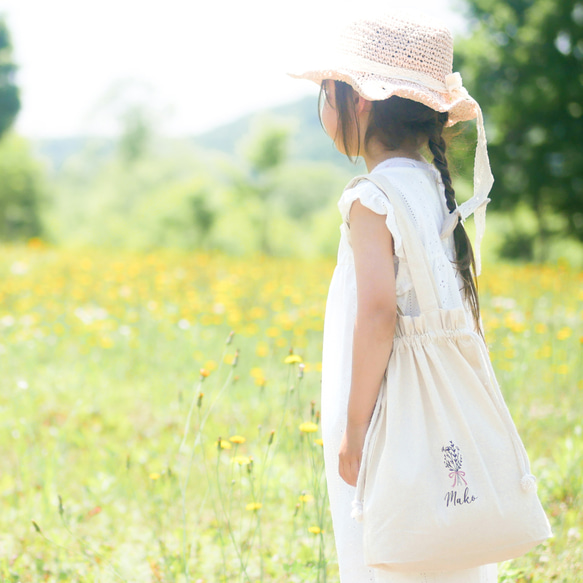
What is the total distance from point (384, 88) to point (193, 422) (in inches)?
87.0

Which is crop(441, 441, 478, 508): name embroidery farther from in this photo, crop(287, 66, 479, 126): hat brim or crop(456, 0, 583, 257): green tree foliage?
crop(456, 0, 583, 257): green tree foliage

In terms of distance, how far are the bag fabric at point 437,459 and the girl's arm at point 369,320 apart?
3 cm

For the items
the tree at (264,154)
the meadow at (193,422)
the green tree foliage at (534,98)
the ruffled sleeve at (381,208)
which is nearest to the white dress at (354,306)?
the ruffled sleeve at (381,208)

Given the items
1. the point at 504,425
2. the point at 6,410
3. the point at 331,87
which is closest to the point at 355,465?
the point at 504,425

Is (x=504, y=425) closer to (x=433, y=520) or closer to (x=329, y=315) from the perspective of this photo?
(x=433, y=520)

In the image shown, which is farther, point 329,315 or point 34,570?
point 34,570

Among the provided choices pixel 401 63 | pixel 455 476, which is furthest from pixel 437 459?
pixel 401 63

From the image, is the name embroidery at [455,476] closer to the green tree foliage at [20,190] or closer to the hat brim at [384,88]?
the hat brim at [384,88]

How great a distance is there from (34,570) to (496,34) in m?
18.5

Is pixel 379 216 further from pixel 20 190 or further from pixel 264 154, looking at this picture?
pixel 20 190

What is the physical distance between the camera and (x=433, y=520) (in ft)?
3.58

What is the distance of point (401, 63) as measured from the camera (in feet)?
4.34

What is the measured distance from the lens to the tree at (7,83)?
80.0 ft

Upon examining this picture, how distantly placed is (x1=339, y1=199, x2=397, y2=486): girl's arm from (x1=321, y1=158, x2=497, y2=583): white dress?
32 mm
